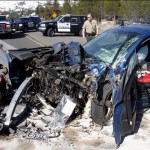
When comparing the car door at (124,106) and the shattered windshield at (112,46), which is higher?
the shattered windshield at (112,46)

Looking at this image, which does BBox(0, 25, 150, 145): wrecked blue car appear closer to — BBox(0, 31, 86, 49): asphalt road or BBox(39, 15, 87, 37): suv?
BBox(0, 31, 86, 49): asphalt road

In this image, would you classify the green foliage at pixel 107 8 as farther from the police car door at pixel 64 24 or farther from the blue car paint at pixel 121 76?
the blue car paint at pixel 121 76

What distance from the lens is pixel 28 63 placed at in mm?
5699

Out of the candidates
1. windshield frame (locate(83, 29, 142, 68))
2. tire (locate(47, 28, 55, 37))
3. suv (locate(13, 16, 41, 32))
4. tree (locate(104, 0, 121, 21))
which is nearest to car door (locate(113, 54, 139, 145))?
windshield frame (locate(83, 29, 142, 68))

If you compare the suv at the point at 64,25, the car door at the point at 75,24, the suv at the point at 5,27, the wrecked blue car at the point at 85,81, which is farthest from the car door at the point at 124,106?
the car door at the point at 75,24

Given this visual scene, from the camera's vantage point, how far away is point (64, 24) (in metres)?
26.1

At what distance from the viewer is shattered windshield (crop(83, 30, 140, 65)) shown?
5410 mm

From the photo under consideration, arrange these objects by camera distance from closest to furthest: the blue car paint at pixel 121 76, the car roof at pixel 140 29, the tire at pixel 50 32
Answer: the blue car paint at pixel 121 76
the car roof at pixel 140 29
the tire at pixel 50 32

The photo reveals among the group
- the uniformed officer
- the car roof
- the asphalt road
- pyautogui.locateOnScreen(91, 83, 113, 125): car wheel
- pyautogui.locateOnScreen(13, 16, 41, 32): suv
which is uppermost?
the car roof

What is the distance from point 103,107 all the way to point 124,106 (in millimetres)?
571

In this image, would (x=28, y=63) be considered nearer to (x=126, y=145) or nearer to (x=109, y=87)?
(x=109, y=87)

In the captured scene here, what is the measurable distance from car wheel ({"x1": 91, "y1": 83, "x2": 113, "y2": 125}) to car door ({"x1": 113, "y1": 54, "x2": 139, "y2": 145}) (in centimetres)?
46

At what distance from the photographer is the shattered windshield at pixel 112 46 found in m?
5.41

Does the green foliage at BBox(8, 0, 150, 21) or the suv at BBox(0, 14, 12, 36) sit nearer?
the suv at BBox(0, 14, 12, 36)
